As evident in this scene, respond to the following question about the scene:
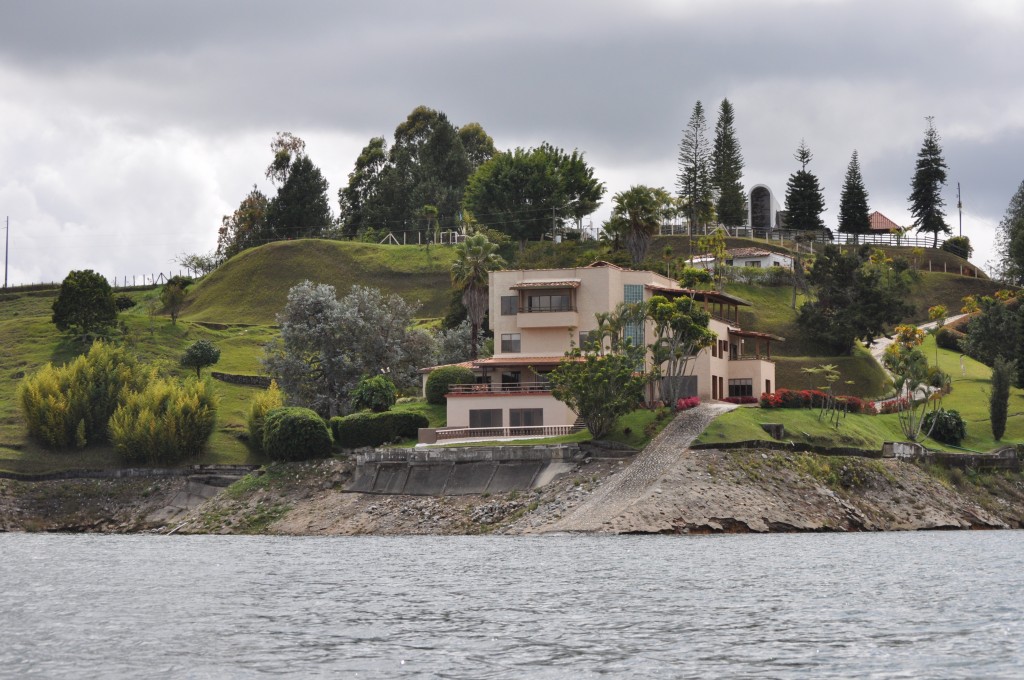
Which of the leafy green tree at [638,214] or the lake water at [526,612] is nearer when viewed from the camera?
the lake water at [526,612]

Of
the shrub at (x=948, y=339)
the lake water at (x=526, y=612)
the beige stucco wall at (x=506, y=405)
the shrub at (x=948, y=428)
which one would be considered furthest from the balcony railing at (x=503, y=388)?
the shrub at (x=948, y=339)

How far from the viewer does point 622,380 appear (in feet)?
262

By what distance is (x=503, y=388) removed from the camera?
9156 centimetres

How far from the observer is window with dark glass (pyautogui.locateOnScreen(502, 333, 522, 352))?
9781 centimetres

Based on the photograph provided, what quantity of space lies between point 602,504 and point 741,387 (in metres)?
30.6

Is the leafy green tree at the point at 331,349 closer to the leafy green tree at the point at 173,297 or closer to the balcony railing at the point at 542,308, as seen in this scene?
the balcony railing at the point at 542,308

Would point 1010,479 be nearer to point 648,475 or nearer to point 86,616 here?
point 648,475

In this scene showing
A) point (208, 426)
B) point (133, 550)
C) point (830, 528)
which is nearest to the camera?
point (133, 550)

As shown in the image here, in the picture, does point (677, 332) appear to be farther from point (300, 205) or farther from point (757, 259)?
point (300, 205)

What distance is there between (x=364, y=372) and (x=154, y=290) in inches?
3337

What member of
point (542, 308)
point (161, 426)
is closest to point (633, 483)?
point (542, 308)

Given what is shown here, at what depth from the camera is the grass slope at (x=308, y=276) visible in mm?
155875

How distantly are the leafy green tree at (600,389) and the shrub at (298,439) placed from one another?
1598 cm

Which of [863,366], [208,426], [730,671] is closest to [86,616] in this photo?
[730,671]
